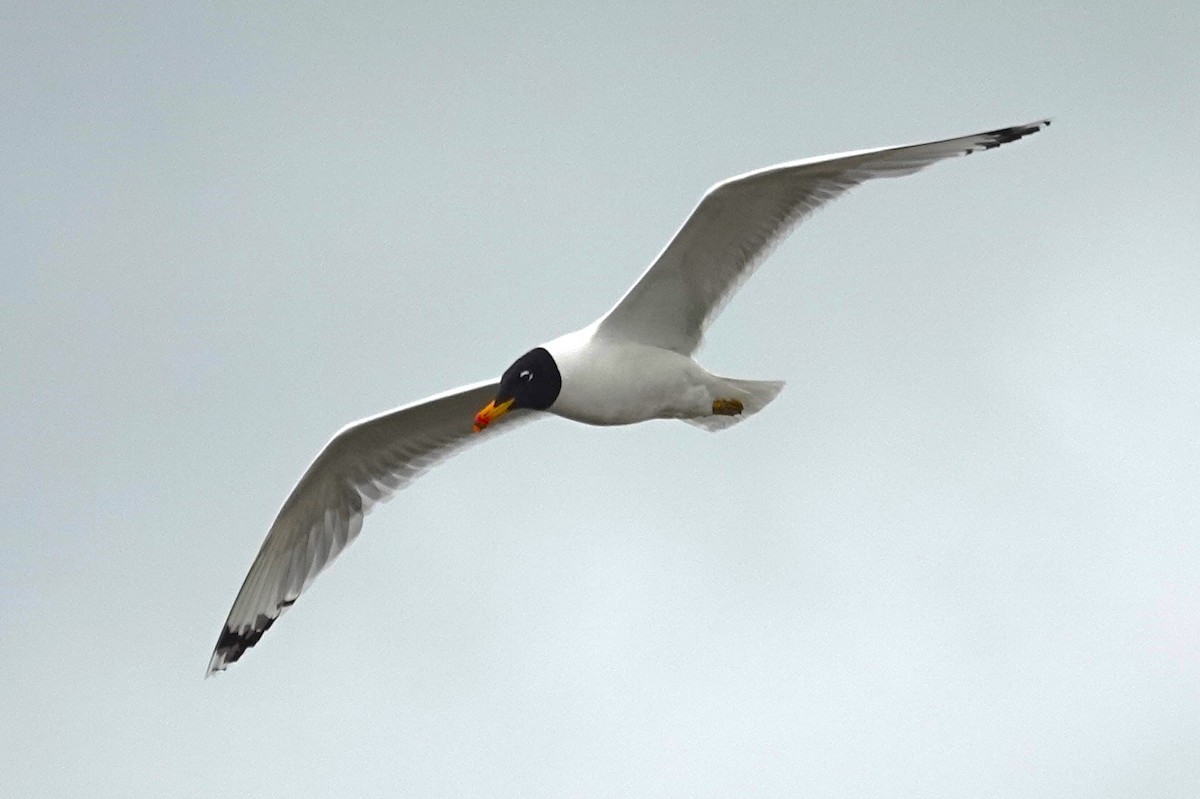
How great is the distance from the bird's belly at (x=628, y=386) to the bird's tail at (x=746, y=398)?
261 mm

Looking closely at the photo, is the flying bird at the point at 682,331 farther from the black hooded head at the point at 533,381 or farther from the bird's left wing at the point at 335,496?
the bird's left wing at the point at 335,496

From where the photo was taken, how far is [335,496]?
11773 millimetres

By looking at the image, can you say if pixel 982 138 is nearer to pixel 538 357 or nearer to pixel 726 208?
pixel 726 208

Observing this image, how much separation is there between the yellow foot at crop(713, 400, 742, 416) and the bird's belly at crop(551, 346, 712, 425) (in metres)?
0.22

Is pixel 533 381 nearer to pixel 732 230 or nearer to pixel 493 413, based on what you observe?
pixel 493 413

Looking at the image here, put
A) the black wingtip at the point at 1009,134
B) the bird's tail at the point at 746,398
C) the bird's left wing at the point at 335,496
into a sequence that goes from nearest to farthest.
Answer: the black wingtip at the point at 1009,134, the bird's tail at the point at 746,398, the bird's left wing at the point at 335,496

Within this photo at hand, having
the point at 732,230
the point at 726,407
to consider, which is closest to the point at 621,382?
the point at 726,407

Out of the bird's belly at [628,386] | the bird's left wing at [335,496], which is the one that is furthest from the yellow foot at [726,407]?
the bird's left wing at [335,496]

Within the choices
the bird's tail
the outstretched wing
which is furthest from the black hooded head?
the bird's tail

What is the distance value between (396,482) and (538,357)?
7.41ft

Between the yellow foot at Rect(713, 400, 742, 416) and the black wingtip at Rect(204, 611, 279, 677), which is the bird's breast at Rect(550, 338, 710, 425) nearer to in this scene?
the yellow foot at Rect(713, 400, 742, 416)

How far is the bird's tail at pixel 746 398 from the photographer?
1059 centimetres

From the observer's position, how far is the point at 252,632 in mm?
12102

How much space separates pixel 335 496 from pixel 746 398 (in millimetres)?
2899
